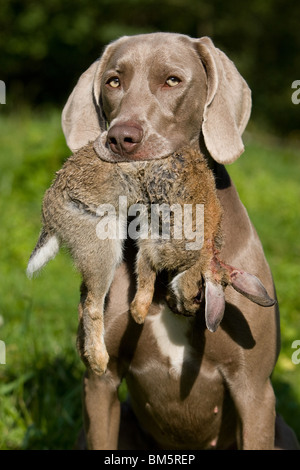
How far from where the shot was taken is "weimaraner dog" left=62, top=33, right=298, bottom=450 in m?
3.00

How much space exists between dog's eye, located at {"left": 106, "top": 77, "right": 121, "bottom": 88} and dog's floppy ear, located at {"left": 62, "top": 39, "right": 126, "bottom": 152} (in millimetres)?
148

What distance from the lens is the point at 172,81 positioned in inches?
121

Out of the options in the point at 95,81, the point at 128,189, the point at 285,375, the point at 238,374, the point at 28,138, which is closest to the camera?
the point at 128,189

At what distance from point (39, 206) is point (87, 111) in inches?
145

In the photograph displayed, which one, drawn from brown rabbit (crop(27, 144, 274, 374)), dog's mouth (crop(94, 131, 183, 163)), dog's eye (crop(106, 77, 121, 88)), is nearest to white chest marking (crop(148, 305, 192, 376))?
brown rabbit (crop(27, 144, 274, 374))

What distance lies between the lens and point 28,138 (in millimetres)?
8289

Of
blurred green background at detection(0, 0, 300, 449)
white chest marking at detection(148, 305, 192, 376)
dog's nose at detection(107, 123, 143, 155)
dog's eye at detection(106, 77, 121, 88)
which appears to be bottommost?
blurred green background at detection(0, 0, 300, 449)

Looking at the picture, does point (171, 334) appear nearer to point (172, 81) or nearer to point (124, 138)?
point (124, 138)

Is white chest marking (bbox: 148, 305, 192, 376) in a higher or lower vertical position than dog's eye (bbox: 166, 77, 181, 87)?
lower

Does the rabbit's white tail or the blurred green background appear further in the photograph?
the blurred green background

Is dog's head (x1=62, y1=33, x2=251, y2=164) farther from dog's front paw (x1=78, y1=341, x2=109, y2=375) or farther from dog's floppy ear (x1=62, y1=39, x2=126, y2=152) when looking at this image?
dog's front paw (x1=78, y1=341, x2=109, y2=375)

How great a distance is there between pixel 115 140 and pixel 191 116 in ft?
1.67

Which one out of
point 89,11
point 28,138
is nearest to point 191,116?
point 28,138
